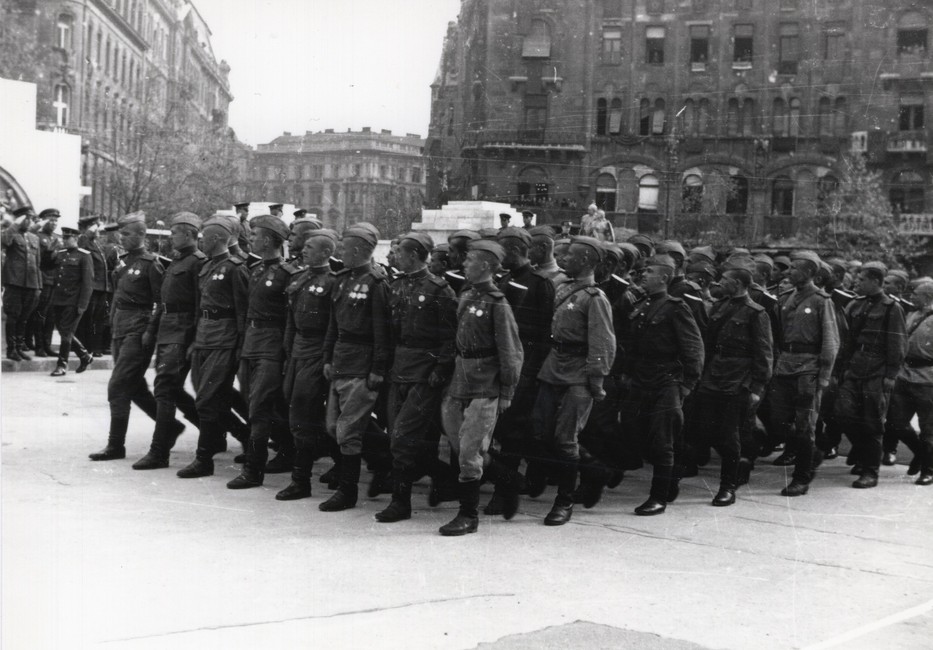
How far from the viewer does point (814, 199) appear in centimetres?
5281

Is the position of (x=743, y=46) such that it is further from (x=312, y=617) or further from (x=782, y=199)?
(x=312, y=617)

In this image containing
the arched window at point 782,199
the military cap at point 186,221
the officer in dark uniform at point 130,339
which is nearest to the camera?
the military cap at point 186,221

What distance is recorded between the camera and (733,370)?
8.88m

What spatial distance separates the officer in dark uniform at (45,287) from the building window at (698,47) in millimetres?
42461

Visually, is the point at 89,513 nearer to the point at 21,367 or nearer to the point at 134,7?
the point at 134,7

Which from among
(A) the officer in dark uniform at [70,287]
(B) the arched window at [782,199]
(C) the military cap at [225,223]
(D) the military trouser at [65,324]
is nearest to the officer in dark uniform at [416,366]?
(C) the military cap at [225,223]

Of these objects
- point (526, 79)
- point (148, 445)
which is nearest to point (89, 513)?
Result: point (148, 445)

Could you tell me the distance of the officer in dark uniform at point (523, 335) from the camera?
8289mm

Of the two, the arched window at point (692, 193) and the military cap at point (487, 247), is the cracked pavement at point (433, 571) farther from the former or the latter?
the arched window at point (692, 193)

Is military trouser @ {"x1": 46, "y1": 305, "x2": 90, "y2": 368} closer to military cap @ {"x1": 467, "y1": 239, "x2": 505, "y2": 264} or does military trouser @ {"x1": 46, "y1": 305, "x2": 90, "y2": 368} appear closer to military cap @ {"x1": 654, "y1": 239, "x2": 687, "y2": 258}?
military cap @ {"x1": 654, "y1": 239, "x2": 687, "y2": 258}

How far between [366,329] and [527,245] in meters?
1.49

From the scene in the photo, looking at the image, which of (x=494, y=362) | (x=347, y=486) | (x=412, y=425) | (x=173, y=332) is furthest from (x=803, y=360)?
(x=173, y=332)

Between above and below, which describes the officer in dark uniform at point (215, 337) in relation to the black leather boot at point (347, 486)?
above

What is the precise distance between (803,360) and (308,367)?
443 cm
